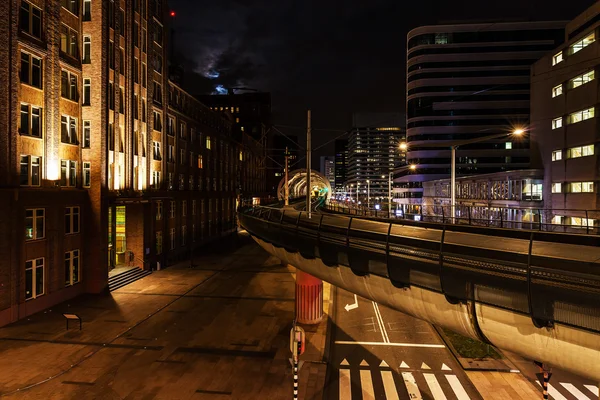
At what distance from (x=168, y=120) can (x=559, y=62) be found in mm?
46064

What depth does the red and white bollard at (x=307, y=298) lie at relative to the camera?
21.9 metres

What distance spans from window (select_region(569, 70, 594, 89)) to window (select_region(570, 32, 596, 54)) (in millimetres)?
3106

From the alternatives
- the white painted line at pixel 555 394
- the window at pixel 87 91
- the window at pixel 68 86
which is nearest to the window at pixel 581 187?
the white painted line at pixel 555 394

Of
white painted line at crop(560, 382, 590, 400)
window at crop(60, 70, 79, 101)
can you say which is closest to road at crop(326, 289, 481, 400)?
white painted line at crop(560, 382, 590, 400)

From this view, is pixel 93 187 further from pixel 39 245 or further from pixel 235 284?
pixel 235 284

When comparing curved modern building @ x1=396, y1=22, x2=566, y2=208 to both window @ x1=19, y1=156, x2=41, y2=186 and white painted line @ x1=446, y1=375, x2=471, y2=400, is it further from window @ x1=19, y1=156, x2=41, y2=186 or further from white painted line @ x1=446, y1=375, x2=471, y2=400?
window @ x1=19, y1=156, x2=41, y2=186

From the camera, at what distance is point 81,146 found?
27031 mm

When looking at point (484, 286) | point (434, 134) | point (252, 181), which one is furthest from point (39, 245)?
point (434, 134)

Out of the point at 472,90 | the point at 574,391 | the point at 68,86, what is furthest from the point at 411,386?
the point at 472,90

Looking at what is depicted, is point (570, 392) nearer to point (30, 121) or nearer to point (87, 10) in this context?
point (30, 121)

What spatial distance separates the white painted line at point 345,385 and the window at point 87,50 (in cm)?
2825

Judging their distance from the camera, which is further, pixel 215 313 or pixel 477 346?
pixel 215 313

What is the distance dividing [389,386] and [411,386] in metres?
0.93

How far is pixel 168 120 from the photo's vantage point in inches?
1628
